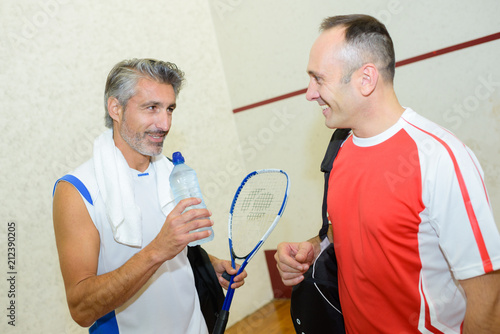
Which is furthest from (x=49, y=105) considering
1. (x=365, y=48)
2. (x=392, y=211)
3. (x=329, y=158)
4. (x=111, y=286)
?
(x=392, y=211)

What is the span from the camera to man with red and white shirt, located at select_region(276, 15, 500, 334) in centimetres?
117

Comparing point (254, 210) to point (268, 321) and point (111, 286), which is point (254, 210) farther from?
point (268, 321)

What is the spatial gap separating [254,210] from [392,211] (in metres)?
0.91

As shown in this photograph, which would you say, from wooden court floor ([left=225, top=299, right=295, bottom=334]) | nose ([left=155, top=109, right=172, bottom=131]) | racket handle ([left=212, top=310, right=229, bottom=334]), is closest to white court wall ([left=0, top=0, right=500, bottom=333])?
wooden court floor ([left=225, top=299, right=295, bottom=334])

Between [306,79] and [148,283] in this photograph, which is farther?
[306,79]

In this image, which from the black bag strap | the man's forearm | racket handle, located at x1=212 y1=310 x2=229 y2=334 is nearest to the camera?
the man's forearm

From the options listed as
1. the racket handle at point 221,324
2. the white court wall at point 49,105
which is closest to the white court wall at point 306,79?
the white court wall at point 49,105

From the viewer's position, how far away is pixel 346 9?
3.05 m

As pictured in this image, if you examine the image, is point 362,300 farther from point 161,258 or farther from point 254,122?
point 254,122

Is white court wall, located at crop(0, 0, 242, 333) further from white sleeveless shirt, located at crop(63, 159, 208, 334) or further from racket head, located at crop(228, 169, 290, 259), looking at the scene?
racket head, located at crop(228, 169, 290, 259)

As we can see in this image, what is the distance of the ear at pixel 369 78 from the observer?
1.49 m

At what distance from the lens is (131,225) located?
158cm

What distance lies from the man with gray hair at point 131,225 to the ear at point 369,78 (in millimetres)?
762

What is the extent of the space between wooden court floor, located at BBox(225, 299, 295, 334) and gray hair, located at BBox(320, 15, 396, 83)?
242 cm
